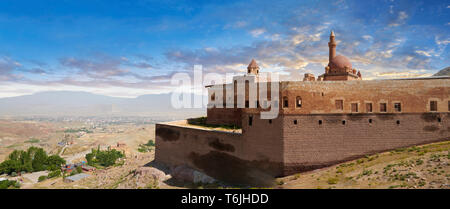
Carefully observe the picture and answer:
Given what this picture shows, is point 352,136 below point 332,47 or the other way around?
below

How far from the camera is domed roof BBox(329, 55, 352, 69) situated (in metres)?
26.1

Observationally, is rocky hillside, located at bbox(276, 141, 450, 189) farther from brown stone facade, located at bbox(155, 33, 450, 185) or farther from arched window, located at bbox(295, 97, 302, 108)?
arched window, located at bbox(295, 97, 302, 108)

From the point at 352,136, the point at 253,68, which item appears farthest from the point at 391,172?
the point at 253,68

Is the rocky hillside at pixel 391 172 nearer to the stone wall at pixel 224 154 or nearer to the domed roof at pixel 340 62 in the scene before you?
the stone wall at pixel 224 154

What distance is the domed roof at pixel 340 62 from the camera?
26.1 m

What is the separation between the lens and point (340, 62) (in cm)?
2622

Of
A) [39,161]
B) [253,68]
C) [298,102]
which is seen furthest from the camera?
[39,161]

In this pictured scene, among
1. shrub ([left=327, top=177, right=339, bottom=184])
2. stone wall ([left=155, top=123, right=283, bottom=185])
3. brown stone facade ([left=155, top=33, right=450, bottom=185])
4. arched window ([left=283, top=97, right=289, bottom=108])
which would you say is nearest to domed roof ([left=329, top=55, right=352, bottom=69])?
brown stone facade ([left=155, top=33, right=450, bottom=185])

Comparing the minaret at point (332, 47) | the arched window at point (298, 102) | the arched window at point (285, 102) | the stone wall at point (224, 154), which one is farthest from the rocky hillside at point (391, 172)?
the minaret at point (332, 47)

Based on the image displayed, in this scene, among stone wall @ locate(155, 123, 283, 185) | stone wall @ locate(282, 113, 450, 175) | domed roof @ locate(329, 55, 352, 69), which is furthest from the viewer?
domed roof @ locate(329, 55, 352, 69)

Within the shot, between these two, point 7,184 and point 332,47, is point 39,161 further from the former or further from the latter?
point 332,47
